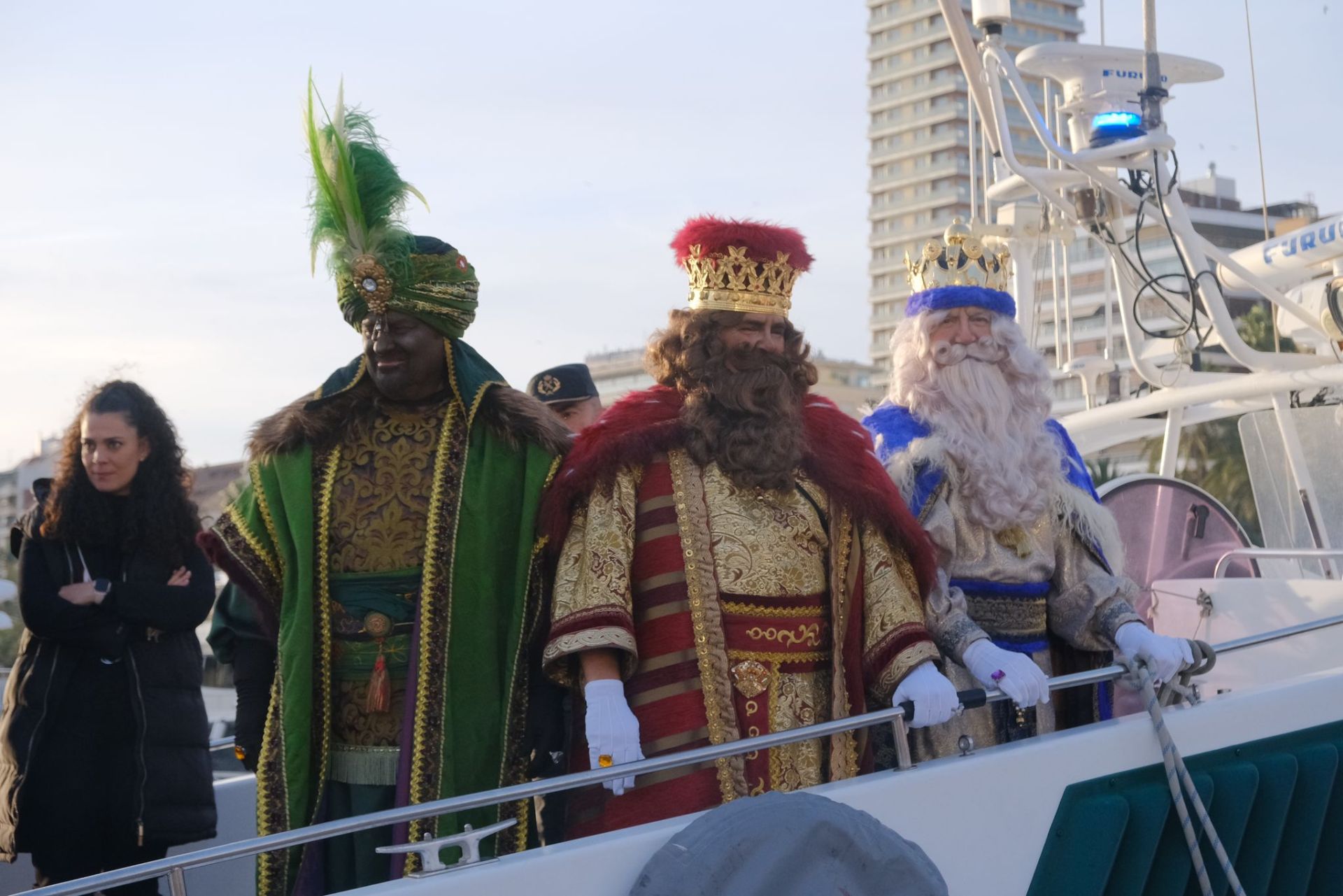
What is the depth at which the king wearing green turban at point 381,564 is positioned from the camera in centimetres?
293

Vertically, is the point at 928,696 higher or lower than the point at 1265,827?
higher

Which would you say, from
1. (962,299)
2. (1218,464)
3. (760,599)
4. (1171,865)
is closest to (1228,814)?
(1171,865)

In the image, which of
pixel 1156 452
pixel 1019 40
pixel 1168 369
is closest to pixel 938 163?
pixel 1019 40

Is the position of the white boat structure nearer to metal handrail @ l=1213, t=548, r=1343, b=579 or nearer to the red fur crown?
metal handrail @ l=1213, t=548, r=1343, b=579

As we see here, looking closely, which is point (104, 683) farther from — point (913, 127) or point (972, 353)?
point (913, 127)

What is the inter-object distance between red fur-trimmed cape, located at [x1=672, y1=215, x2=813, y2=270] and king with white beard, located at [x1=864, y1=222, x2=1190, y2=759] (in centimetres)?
58

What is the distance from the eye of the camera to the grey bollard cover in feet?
7.52

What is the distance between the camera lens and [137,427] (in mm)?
3605

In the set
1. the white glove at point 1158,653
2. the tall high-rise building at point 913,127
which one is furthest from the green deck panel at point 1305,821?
the tall high-rise building at point 913,127

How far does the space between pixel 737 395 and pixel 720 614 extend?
47 centimetres

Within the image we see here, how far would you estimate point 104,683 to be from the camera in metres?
3.40

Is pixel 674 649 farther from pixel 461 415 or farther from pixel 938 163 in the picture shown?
pixel 938 163

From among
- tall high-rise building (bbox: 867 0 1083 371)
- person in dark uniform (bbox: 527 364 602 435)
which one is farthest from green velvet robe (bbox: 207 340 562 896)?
tall high-rise building (bbox: 867 0 1083 371)

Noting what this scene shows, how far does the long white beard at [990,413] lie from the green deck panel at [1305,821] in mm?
808
